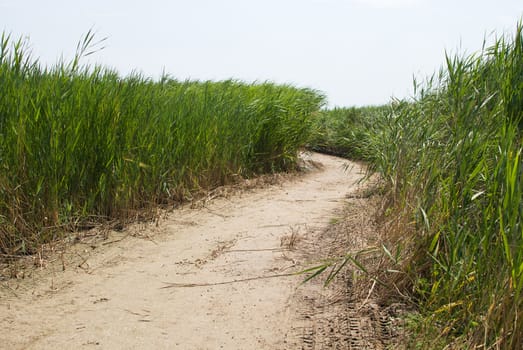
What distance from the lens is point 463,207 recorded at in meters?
3.48

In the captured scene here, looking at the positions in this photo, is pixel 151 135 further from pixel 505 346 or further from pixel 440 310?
pixel 505 346

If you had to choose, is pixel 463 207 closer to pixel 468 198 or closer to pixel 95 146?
pixel 468 198

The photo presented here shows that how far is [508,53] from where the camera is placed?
4.57 metres

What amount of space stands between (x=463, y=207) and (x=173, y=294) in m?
1.96

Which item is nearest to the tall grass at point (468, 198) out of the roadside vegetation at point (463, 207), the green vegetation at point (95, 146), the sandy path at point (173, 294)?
the roadside vegetation at point (463, 207)

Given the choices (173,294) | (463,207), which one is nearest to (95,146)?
(173,294)

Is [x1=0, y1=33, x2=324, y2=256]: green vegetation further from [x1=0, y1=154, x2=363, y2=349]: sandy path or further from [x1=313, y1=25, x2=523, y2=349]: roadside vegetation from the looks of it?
[x1=313, y1=25, x2=523, y2=349]: roadside vegetation

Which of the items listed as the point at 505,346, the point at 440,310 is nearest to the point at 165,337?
the point at 440,310

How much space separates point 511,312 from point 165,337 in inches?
72.0

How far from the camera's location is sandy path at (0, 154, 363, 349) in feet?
11.0

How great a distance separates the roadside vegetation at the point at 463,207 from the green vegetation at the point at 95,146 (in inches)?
95.4

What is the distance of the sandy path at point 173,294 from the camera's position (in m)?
3.36

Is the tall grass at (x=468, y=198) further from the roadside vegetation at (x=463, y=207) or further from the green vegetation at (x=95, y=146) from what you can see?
the green vegetation at (x=95, y=146)

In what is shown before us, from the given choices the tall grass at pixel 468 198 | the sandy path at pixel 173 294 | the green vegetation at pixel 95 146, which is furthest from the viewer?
the green vegetation at pixel 95 146
